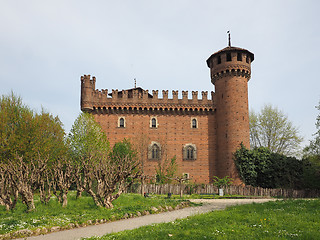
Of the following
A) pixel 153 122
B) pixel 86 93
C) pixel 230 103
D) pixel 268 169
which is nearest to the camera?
pixel 268 169

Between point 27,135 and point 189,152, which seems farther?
point 189,152

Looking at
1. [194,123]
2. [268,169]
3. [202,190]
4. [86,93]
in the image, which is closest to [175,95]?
[194,123]

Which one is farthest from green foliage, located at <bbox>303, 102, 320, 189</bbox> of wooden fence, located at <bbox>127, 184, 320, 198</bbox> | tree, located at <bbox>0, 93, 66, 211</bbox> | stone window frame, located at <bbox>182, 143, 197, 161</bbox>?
tree, located at <bbox>0, 93, 66, 211</bbox>

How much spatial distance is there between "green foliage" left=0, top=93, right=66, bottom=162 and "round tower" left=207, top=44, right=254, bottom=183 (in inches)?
767

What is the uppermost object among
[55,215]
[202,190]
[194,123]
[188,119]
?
[188,119]

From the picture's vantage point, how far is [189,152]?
35.3 metres

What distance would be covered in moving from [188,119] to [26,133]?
2009 centimetres

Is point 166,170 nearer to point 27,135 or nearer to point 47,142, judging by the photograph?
point 47,142

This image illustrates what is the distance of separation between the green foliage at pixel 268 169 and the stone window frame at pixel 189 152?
5405 mm

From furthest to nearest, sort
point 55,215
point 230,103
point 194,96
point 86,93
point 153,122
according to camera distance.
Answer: point 194,96 < point 153,122 < point 86,93 < point 230,103 < point 55,215

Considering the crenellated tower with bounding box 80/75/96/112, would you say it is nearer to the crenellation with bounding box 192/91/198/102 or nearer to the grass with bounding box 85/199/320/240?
the crenellation with bounding box 192/91/198/102

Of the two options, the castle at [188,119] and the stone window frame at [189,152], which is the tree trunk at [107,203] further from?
the stone window frame at [189,152]

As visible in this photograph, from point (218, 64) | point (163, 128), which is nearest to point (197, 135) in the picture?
point (163, 128)

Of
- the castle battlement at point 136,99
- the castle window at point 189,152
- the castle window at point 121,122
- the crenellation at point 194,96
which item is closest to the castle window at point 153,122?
the castle battlement at point 136,99
